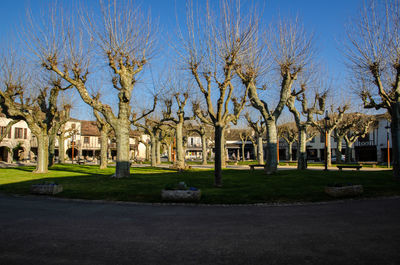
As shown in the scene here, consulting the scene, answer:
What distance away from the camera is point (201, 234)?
19.7 ft

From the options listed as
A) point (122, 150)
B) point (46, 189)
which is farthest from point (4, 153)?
point (46, 189)

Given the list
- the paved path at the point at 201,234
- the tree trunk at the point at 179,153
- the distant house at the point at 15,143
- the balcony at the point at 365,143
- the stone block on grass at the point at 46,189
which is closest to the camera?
the paved path at the point at 201,234

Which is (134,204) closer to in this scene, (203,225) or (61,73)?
(203,225)

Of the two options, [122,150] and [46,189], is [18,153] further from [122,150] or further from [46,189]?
[46,189]

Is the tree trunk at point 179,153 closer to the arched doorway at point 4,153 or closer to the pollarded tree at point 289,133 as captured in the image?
the pollarded tree at point 289,133

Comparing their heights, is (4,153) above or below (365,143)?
below

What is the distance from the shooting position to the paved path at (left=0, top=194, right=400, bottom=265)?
4.54 meters

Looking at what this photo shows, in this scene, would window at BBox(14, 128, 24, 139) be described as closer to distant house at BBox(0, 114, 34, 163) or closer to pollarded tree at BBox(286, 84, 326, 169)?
distant house at BBox(0, 114, 34, 163)

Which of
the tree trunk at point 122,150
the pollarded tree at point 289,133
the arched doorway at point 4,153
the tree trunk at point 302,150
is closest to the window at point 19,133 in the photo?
the arched doorway at point 4,153

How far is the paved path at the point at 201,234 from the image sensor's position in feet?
14.9

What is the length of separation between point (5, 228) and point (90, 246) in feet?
8.42

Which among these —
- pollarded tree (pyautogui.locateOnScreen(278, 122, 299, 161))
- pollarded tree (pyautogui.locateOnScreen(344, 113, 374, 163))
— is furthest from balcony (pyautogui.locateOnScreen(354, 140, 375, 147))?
pollarded tree (pyautogui.locateOnScreen(278, 122, 299, 161))

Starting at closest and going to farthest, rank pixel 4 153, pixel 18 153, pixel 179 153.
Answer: pixel 179 153, pixel 4 153, pixel 18 153

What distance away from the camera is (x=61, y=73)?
1728cm
